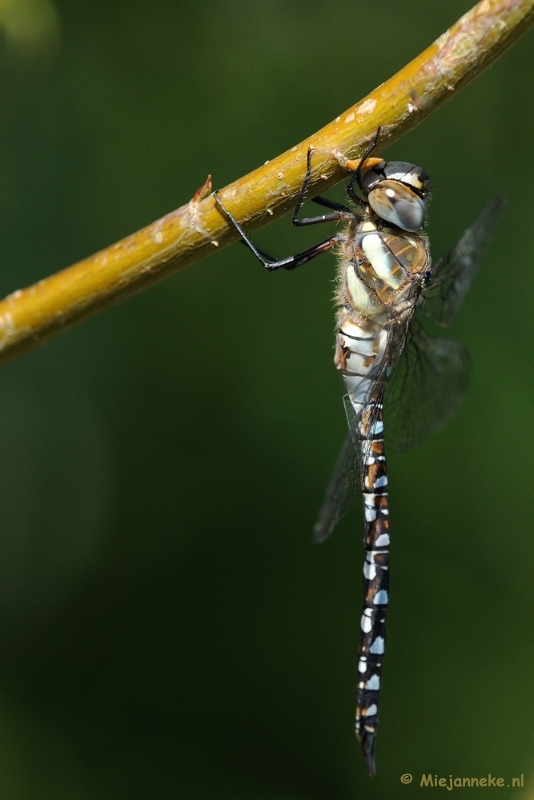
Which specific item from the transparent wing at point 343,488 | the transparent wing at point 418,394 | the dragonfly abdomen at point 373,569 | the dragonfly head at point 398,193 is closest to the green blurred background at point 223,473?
the transparent wing at point 418,394

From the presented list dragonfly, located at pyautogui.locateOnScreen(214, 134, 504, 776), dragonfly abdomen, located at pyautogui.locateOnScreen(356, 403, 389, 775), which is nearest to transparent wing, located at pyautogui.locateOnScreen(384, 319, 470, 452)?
dragonfly, located at pyautogui.locateOnScreen(214, 134, 504, 776)

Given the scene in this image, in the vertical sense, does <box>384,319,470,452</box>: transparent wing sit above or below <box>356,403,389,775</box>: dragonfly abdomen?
above

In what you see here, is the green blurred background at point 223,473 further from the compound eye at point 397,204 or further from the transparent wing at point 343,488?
the compound eye at point 397,204

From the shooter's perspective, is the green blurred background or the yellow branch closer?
the yellow branch

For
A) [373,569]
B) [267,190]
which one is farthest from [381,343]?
[267,190]

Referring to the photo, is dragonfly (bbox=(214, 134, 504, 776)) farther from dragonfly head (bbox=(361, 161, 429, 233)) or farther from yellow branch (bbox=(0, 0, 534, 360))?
yellow branch (bbox=(0, 0, 534, 360))

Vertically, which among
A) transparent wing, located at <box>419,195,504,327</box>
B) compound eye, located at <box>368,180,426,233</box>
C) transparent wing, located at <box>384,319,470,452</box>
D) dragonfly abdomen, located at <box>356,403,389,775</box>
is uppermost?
transparent wing, located at <box>419,195,504,327</box>
